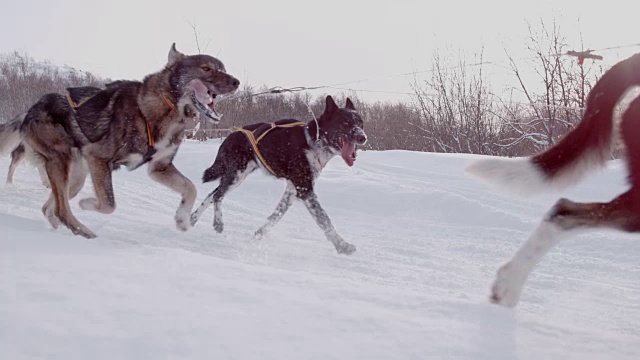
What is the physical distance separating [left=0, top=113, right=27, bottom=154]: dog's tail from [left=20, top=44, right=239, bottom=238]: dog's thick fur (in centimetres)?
39

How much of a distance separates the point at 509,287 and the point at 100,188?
3.25m

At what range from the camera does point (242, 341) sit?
→ 4.98 ft

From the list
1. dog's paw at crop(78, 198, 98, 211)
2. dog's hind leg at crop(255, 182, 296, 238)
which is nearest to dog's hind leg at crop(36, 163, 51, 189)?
dog's paw at crop(78, 198, 98, 211)

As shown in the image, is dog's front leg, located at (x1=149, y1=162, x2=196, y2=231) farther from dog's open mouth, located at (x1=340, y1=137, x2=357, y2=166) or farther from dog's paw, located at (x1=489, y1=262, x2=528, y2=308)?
dog's paw, located at (x1=489, y1=262, x2=528, y2=308)

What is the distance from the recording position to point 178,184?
504 cm

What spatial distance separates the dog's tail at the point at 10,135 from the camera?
16.6 ft

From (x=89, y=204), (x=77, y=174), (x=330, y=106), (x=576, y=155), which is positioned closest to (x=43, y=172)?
(x=77, y=174)

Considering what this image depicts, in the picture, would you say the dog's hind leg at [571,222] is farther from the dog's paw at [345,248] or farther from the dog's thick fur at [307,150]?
the dog's thick fur at [307,150]

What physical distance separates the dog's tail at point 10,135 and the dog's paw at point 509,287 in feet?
14.1

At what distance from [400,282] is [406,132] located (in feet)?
65.9

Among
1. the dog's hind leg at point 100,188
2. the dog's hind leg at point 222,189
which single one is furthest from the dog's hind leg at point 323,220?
the dog's hind leg at point 100,188

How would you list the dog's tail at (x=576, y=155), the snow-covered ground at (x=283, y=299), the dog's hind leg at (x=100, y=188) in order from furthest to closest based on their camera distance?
the dog's hind leg at (x=100, y=188), the dog's tail at (x=576, y=155), the snow-covered ground at (x=283, y=299)

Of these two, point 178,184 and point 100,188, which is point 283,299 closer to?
point 100,188

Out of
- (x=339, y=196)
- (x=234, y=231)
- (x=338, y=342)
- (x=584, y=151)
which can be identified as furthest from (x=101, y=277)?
(x=339, y=196)
